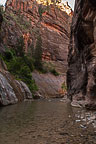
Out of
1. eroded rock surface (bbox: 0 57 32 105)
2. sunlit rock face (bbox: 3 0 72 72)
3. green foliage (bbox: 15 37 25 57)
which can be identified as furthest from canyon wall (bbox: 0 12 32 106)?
sunlit rock face (bbox: 3 0 72 72)

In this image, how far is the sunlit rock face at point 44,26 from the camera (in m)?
48.0

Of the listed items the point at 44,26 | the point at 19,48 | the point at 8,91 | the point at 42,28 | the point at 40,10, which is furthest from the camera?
the point at 40,10

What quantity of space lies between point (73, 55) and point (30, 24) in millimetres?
38804

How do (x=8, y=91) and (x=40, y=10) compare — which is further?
(x=40, y=10)

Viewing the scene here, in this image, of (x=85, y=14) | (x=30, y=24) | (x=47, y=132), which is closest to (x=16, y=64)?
(x=85, y=14)

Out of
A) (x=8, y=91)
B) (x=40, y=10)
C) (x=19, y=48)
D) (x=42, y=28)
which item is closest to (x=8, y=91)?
(x=8, y=91)

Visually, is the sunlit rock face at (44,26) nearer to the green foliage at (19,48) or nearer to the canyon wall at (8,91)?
the green foliage at (19,48)

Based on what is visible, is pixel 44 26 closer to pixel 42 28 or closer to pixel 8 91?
pixel 42 28

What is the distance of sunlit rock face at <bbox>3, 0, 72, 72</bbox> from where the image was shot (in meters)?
48.0

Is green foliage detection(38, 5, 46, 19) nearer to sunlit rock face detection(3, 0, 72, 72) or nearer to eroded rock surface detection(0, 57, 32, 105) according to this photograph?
sunlit rock face detection(3, 0, 72, 72)

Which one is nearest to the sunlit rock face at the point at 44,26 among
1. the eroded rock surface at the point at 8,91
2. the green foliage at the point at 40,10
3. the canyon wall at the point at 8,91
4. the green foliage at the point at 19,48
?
the green foliage at the point at 40,10

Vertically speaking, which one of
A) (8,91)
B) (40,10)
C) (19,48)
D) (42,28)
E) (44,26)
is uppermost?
(40,10)

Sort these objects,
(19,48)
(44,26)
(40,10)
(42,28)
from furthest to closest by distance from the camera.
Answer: (40,10) → (44,26) → (42,28) → (19,48)

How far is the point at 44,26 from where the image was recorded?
59.0m
